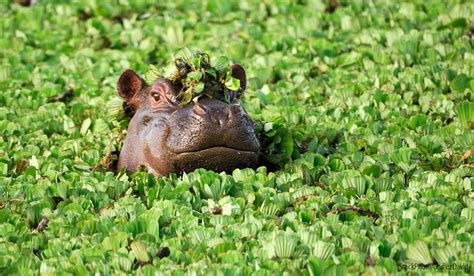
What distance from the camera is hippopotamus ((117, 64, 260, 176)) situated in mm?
6531

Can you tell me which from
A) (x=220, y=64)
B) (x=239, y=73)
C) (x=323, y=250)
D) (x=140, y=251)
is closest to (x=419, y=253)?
(x=323, y=250)

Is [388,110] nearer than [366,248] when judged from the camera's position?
No

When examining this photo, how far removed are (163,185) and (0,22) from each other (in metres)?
4.91

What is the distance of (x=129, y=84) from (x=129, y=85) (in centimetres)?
1

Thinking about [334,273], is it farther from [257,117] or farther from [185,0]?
[185,0]

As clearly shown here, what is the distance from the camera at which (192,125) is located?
6.52 metres

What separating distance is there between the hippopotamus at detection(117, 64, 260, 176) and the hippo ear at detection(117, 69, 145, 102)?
0.24 meters

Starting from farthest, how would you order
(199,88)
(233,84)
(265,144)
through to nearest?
1. (265,144)
2. (233,84)
3. (199,88)

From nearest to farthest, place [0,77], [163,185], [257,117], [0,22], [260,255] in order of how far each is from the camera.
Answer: [260,255] < [163,185] < [257,117] < [0,77] < [0,22]

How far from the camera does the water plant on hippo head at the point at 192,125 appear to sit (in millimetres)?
6543

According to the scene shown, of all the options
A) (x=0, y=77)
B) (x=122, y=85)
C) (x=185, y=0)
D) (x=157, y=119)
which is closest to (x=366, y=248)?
(x=157, y=119)

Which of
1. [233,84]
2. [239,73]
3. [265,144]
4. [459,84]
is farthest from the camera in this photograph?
[459,84]

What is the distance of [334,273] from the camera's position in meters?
5.03

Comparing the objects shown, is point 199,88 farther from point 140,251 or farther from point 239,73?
point 140,251
